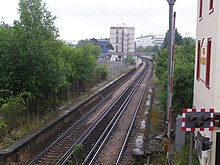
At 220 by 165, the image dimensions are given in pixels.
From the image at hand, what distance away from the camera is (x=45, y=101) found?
21984 millimetres

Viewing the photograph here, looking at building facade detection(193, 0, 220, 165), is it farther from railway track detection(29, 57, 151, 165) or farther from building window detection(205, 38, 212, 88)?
railway track detection(29, 57, 151, 165)

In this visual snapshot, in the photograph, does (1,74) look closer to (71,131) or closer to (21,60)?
(21,60)

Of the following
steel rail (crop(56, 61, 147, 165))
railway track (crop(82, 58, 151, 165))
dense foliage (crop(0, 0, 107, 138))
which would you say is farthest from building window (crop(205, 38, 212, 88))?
dense foliage (crop(0, 0, 107, 138))

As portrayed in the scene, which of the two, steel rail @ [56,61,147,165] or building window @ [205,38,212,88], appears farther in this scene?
steel rail @ [56,61,147,165]

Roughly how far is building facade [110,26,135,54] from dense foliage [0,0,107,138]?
8479cm

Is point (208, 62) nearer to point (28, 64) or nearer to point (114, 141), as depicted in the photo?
point (114, 141)

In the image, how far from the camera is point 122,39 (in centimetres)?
11569

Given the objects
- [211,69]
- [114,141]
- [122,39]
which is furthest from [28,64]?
[122,39]

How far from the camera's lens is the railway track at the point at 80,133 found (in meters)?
14.7

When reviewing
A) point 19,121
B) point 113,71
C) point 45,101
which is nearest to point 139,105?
point 45,101

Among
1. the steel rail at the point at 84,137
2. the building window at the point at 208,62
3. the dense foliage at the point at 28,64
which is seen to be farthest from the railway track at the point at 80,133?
the building window at the point at 208,62

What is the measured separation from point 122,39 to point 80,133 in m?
97.7

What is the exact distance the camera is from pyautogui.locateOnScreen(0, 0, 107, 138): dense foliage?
1822 centimetres

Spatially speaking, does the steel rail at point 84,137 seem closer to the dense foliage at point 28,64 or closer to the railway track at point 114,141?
the railway track at point 114,141
